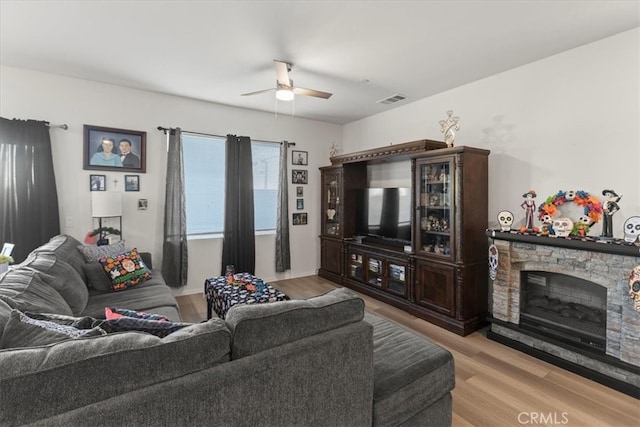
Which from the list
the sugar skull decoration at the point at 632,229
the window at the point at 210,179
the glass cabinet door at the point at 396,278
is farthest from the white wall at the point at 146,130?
the sugar skull decoration at the point at 632,229

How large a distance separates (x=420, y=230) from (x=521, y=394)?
186 cm

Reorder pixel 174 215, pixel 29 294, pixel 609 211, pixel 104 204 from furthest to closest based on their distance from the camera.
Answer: pixel 174 215, pixel 104 204, pixel 609 211, pixel 29 294

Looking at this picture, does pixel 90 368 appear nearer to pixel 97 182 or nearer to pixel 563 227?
pixel 563 227

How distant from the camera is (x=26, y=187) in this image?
3316mm

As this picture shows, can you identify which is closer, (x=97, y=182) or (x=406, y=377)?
→ (x=406, y=377)

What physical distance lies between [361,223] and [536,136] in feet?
8.32

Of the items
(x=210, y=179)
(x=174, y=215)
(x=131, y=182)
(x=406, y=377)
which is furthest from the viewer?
(x=210, y=179)

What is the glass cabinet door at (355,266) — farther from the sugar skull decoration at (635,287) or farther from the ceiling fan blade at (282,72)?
the sugar skull decoration at (635,287)

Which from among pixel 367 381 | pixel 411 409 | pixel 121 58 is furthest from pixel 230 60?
pixel 411 409

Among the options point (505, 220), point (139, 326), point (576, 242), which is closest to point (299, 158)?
point (505, 220)

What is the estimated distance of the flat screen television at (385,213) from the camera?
4039mm

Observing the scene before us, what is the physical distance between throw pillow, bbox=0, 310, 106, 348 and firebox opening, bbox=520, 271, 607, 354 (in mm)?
3359

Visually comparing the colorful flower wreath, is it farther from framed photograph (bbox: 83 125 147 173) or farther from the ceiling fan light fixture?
framed photograph (bbox: 83 125 147 173)

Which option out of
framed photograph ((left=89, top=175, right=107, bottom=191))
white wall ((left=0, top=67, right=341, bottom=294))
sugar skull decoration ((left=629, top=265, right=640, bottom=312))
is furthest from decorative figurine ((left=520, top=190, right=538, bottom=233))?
framed photograph ((left=89, top=175, right=107, bottom=191))
